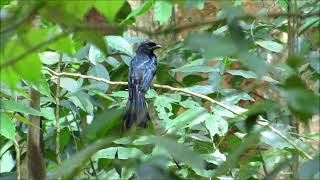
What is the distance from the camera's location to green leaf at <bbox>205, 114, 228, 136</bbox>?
220 cm

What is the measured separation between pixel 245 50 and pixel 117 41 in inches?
81.7

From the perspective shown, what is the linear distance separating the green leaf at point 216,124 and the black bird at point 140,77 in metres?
0.24

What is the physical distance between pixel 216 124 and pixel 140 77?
2.46 ft

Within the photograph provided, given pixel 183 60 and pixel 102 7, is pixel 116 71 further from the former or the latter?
pixel 102 7

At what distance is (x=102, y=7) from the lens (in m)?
0.81

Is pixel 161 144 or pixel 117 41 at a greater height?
pixel 161 144

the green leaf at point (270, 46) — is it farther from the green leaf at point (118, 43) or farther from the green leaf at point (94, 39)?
the green leaf at point (94, 39)

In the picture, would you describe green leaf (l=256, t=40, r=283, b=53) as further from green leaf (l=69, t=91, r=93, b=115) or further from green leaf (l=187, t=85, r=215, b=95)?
green leaf (l=69, t=91, r=93, b=115)

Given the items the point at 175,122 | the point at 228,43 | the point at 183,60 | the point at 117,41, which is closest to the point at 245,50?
the point at 228,43

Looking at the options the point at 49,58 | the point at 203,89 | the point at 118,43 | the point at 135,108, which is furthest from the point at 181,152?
the point at 49,58

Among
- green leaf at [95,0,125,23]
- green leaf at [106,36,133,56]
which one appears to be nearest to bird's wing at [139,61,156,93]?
green leaf at [106,36,133,56]

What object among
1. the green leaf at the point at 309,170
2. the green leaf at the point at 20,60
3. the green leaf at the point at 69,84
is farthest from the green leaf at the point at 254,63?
the green leaf at the point at 69,84

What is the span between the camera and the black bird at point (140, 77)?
2.38 m

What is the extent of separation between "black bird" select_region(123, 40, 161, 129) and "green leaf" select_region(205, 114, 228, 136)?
24 centimetres
